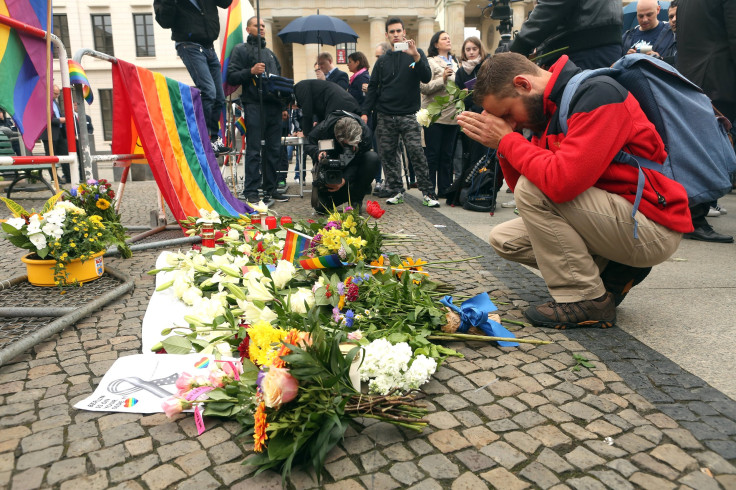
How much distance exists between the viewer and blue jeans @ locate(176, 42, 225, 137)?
6.25 metres

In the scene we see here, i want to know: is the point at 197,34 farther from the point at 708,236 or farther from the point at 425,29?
the point at 425,29

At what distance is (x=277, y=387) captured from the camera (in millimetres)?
1667

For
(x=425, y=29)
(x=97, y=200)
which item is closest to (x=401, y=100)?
(x=97, y=200)

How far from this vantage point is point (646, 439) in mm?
1872

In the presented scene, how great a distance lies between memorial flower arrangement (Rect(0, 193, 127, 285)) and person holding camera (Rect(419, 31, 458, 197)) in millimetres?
4476

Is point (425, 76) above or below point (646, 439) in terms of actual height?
above

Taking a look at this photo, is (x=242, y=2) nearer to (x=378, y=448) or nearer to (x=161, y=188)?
(x=161, y=188)

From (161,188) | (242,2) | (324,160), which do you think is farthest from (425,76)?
(161,188)

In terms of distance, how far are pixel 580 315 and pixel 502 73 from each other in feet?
4.15

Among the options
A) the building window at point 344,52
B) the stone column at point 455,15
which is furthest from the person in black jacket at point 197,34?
the stone column at point 455,15

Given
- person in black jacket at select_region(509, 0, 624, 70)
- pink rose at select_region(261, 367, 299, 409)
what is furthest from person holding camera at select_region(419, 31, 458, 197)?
pink rose at select_region(261, 367, 299, 409)

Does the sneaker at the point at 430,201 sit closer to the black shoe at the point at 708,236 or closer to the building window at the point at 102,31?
the black shoe at the point at 708,236

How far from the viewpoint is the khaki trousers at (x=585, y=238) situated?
104 inches

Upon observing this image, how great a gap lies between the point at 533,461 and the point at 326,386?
70cm
